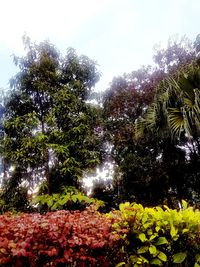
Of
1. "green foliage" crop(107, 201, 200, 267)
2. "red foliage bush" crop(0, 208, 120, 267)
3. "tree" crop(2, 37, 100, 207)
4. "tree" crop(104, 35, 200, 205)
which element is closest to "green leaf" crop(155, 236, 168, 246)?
"green foliage" crop(107, 201, 200, 267)

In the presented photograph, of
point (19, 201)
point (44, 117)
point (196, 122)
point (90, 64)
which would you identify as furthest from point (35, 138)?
point (196, 122)

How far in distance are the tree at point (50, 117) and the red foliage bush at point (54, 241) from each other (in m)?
7.30

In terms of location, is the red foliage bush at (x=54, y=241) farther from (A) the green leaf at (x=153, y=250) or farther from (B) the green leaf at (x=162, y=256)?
(B) the green leaf at (x=162, y=256)

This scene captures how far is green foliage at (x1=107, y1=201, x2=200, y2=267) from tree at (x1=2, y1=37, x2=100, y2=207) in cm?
712

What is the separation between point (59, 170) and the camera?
456 inches

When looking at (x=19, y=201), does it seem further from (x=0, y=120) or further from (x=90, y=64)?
(x=90, y=64)

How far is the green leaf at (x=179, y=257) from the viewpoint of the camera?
12.0 ft

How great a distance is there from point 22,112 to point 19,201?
299cm

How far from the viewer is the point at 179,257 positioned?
367 cm

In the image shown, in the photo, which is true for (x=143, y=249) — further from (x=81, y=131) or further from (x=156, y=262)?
(x=81, y=131)

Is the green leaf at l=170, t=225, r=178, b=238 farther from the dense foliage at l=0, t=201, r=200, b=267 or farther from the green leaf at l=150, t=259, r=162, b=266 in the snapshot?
the green leaf at l=150, t=259, r=162, b=266

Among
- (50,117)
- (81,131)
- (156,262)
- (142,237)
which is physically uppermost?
(50,117)

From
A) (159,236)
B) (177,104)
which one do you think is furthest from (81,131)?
(159,236)

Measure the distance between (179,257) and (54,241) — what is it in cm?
132
